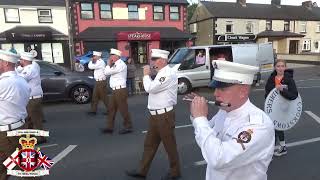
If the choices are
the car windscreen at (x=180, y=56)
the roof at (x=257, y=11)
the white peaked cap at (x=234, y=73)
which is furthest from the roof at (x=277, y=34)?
the white peaked cap at (x=234, y=73)

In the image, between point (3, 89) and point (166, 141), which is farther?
point (166, 141)

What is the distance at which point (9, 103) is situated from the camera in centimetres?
373

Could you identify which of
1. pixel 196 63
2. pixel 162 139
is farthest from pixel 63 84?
pixel 162 139

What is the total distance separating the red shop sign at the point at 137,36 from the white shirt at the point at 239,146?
2601cm

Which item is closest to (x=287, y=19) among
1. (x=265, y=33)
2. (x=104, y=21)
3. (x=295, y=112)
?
(x=265, y=33)

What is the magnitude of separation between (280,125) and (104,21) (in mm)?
25039

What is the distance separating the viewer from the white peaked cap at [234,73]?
77.3 inches

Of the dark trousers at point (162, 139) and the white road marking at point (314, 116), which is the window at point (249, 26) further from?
the dark trousers at point (162, 139)

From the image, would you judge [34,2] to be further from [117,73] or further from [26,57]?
[117,73]

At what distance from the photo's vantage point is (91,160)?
553 centimetres

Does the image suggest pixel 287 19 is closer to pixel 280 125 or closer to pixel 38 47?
pixel 38 47

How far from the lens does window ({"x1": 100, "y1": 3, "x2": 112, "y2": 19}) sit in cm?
2773

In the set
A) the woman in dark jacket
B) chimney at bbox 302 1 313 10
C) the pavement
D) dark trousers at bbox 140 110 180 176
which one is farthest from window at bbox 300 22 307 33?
dark trousers at bbox 140 110 180 176

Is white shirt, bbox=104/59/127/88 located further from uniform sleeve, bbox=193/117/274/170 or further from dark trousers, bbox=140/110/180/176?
uniform sleeve, bbox=193/117/274/170
